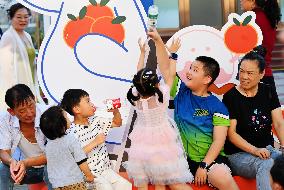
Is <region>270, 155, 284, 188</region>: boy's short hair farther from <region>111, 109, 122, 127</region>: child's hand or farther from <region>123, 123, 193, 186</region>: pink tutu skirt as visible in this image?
<region>111, 109, 122, 127</region>: child's hand

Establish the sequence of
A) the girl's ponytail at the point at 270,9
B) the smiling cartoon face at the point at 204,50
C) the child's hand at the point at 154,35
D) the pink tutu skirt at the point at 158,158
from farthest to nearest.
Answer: the girl's ponytail at the point at 270,9 < the smiling cartoon face at the point at 204,50 < the child's hand at the point at 154,35 < the pink tutu skirt at the point at 158,158

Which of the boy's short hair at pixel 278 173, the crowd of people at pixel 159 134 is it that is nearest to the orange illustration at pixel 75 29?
the crowd of people at pixel 159 134

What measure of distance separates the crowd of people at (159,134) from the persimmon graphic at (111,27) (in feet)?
0.78

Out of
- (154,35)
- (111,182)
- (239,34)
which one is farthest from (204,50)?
(111,182)

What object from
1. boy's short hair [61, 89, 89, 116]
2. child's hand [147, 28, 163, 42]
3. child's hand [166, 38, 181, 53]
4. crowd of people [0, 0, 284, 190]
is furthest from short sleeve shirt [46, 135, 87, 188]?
child's hand [166, 38, 181, 53]

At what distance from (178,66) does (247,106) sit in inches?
27.4

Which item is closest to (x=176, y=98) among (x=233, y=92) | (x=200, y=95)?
(x=200, y=95)

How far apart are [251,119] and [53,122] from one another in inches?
57.4

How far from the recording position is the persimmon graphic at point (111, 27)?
14.0 ft

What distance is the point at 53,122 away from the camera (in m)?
3.51

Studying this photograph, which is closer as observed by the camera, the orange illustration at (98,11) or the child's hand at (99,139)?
the child's hand at (99,139)

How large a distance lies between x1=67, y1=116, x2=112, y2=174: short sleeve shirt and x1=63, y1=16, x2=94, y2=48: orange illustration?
2.34 feet

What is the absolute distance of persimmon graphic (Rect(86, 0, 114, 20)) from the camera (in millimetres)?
4266

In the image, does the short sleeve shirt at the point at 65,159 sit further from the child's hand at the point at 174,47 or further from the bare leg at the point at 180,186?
the child's hand at the point at 174,47
